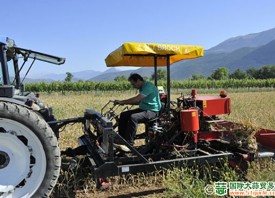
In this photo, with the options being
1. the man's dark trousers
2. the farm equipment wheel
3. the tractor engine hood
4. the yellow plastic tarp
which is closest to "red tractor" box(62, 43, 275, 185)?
the yellow plastic tarp

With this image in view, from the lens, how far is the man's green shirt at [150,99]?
507cm

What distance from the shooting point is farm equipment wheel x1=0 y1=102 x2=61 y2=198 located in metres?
3.51

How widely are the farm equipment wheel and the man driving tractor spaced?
1543 mm

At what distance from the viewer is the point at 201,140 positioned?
521 cm

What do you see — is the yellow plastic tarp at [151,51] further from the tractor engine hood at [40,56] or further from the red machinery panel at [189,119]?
the tractor engine hood at [40,56]

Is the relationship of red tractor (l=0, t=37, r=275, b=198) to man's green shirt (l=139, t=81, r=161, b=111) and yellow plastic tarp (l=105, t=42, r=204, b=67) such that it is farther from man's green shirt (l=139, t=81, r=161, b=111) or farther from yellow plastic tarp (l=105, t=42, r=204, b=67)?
man's green shirt (l=139, t=81, r=161, b=111)

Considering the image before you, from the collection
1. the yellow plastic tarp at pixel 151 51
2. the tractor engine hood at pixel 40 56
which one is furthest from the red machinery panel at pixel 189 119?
the tractor engine hood at pixel 40 56

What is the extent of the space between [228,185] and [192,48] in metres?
1.96

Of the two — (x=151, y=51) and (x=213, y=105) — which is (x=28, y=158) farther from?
(x=213, y=105)

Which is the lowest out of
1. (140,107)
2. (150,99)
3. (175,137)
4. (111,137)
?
(175,137)

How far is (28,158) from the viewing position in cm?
359

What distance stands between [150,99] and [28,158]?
223 cm

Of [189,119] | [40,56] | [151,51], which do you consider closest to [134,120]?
[189,119]

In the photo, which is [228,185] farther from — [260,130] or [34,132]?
[34,132]
